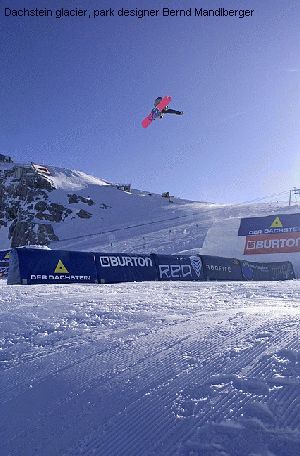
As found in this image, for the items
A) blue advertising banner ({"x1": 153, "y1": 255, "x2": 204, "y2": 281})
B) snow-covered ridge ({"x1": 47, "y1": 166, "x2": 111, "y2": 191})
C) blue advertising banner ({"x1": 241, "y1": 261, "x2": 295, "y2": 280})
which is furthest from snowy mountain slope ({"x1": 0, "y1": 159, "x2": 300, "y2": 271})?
blue advertising banner ({"x1": 153, "y1": 255, "x2": 204, "y2": 281})

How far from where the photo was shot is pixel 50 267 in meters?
13.1

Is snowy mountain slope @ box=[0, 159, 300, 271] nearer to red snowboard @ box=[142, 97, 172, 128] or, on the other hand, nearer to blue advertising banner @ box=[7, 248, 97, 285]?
red snowboard @ box=[142, 97, 172, 128]

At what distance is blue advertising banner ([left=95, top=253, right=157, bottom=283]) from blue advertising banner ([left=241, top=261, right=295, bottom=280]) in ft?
19.0

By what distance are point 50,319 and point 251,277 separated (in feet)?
49.2

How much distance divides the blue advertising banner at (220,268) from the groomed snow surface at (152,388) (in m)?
12.0

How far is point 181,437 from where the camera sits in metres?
2.09

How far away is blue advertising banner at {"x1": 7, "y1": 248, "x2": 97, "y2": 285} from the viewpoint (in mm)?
12570

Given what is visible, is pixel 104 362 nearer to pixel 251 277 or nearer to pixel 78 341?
pixel 78 341

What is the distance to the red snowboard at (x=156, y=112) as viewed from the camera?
19328 millimetres

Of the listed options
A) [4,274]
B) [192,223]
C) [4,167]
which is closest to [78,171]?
[4,167]

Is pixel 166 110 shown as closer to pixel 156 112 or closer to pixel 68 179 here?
pixel 156 112

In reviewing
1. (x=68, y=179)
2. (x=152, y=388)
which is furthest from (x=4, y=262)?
(x=68, y=179)

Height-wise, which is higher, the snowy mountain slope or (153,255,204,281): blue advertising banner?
the snowy mountain slope

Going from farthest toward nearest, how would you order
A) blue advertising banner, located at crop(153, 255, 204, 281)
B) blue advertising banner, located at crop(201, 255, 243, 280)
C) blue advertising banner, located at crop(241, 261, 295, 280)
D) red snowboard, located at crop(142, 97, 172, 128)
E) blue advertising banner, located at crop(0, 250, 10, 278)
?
blue advertising banner, located at crop(0, 250, 10, 278) → red snowboard, located at crop(142, 97, 172, 128) → blue advertising banner, located at crop(241, 261, 295, 280) → blue advertising banner, located at crop(201, 255, 243, 280) → blue advertising banner, located at crop(153, 255, 204, 281)
